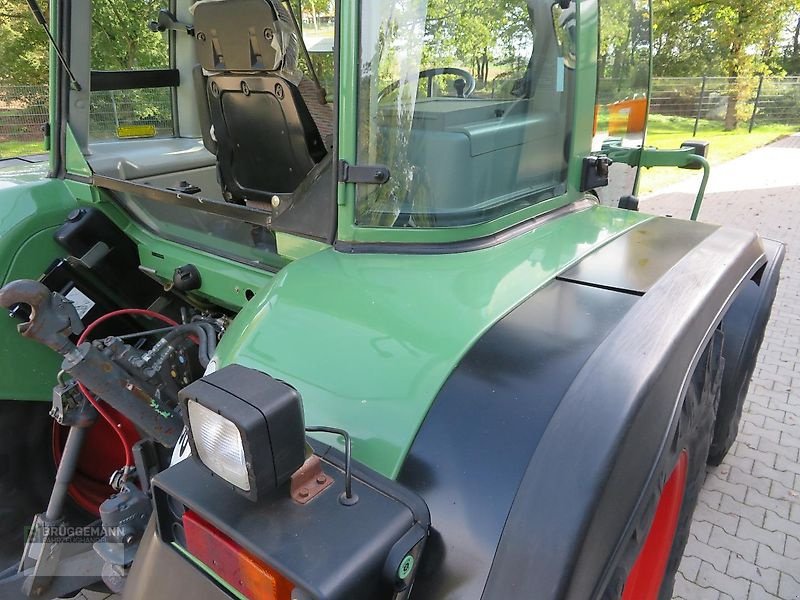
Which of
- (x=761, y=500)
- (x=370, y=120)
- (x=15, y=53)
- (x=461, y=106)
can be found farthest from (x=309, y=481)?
(x=15, y=53)

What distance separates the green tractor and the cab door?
0.08 ft

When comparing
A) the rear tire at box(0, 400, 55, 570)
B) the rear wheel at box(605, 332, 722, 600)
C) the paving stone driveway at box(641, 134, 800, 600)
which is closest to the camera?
the rear wheel at box(605, 332, 722, 600)

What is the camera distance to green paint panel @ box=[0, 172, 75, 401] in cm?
206

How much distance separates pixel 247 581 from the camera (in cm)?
91

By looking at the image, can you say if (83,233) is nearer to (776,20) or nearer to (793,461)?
(793,461)

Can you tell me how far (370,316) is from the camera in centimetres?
123

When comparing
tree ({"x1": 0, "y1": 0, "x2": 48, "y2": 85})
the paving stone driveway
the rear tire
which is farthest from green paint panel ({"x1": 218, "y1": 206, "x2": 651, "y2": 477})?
tree ({"x1": 0, "y1": 0, "x2": 48, "y2": 85})

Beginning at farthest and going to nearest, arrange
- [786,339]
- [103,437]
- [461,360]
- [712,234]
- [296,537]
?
1. [786,339]
2. [103,437]
3. [712,234]
4. [461,360]
5. [296,537]

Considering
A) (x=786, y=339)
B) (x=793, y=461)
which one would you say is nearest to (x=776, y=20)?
(x=786, y=339)

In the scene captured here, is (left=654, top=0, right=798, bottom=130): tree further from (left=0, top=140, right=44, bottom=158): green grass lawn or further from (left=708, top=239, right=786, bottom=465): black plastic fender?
(left=708, top=239, right=786, bottom=465): black plastic fender

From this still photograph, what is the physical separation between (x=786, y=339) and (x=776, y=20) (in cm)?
1683

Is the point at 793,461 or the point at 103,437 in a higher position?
the point at 103,437

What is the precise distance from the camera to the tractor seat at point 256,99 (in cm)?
186

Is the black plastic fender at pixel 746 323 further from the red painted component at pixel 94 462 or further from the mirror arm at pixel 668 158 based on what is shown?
the red painted component at pixel 94 462
